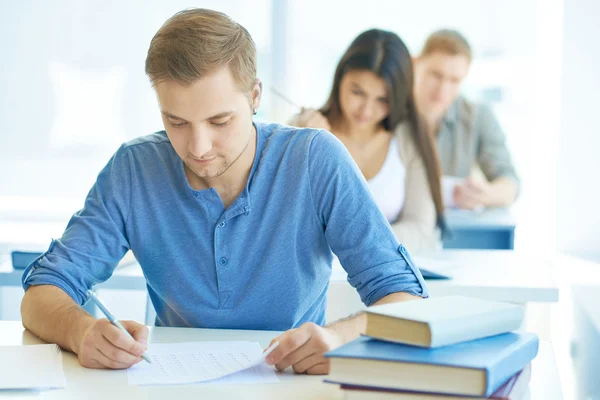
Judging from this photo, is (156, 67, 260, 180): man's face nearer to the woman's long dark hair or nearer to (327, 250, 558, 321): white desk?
(327, 250, 558, 321): white desk

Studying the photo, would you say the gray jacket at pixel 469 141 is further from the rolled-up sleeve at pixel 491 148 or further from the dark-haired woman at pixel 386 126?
the dark-haired woman at pixel 386 126

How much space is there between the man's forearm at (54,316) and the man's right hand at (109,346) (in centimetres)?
4

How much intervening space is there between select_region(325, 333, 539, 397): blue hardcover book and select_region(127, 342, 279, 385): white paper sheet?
0.22 meters

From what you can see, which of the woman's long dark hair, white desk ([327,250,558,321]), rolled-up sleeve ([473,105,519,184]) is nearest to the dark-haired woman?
the woman's long dark hair

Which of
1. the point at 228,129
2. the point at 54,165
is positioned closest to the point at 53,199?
the point at 54,165

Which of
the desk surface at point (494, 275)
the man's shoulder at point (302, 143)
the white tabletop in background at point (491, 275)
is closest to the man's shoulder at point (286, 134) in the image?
the man's shoulder at point (302, 143)

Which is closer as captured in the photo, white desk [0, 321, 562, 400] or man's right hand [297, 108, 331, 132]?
white desk [0, 321, 562, 400]

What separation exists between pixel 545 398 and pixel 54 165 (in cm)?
338

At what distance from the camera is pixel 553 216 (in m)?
3.63

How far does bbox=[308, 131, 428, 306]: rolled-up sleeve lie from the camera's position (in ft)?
4.79

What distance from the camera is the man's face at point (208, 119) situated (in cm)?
140

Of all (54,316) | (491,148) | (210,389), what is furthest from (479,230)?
(210,389)

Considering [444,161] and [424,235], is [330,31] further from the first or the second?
[424,235]

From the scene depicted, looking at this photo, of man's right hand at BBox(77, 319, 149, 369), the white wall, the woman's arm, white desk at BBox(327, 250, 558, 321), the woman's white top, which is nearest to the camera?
man's right hand at BBox(77, 319, 149, 369)
